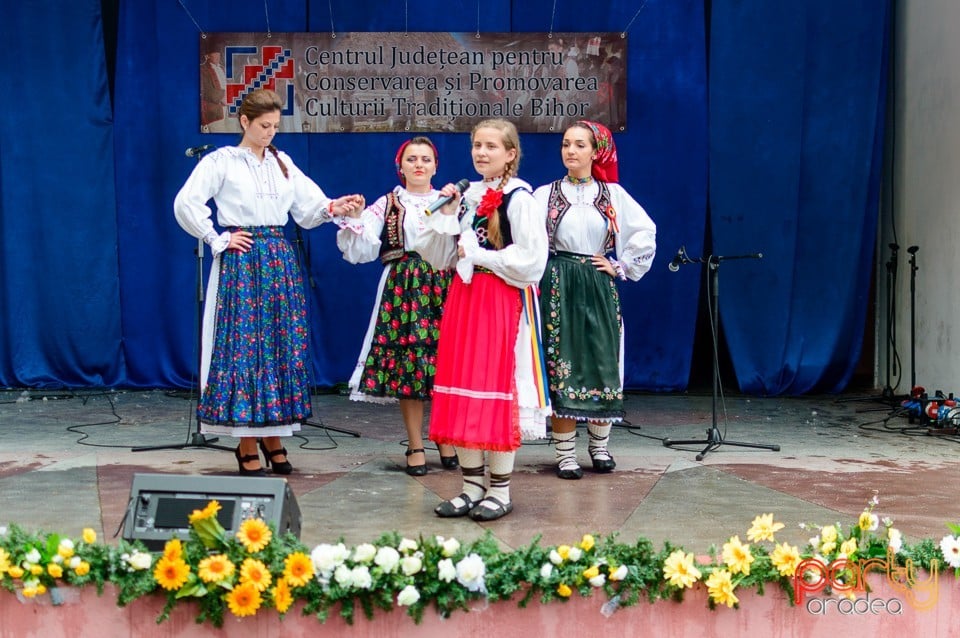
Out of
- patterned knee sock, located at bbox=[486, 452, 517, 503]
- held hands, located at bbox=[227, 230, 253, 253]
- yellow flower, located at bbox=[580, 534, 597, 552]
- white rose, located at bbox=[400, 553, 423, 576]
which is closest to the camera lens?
white rose, located at bbox=[400, 553, 423, 576]

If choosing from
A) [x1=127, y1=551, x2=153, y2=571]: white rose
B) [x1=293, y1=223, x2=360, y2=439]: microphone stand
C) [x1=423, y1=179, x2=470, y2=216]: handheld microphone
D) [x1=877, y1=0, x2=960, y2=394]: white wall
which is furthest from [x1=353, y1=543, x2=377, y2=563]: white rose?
[x1=877, y1=0, x2=960, y2=394]: white wall

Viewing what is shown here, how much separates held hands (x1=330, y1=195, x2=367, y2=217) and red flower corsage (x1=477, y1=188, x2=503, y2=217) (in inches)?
30.3

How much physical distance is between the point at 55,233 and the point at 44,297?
0.39 m

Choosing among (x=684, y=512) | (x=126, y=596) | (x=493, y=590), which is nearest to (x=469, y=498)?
(x=684, y=512)

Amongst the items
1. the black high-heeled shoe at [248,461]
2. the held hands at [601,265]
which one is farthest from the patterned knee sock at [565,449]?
the black high-heeled shoe at [248,461]

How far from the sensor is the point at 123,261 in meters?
7.07

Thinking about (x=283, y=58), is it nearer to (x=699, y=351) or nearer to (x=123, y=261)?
(x=123, y=261)

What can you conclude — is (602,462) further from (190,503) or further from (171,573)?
(171,573)

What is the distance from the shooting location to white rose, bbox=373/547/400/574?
2.80 m

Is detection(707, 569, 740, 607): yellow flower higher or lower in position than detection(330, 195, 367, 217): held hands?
lower

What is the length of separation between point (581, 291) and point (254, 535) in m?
2.02

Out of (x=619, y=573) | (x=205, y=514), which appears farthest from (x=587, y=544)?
(x=205, y=514)

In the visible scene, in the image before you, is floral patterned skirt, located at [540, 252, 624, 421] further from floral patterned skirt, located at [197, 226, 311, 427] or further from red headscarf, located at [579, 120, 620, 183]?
floral patterned skirt, located at [197, 226, 311, 427]

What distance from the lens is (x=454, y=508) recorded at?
148 inches
